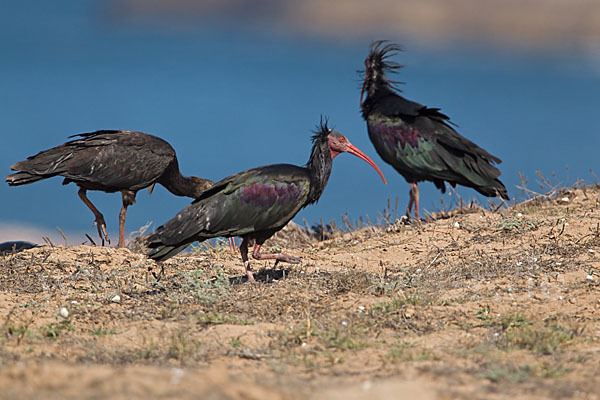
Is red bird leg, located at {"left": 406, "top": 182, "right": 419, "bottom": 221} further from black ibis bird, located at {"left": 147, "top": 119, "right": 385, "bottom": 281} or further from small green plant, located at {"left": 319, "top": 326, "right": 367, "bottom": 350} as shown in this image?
small green plant, located at {"left": 319, "top": 326, "right": 367, "bottom": 350}

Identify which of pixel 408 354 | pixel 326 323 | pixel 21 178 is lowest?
pixel 408 354

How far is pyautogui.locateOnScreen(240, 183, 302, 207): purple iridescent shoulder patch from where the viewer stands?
24.8ft

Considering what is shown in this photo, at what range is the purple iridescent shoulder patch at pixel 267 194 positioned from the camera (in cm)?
756

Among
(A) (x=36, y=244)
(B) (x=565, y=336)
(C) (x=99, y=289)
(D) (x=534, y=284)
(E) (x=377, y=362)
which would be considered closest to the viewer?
(E) (x=377, y=362)

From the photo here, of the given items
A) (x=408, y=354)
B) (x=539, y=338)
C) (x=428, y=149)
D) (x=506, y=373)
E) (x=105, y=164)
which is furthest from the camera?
(x=428, y=149)

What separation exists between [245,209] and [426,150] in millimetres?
4678

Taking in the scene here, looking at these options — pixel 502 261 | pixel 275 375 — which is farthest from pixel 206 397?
pixel 502 261

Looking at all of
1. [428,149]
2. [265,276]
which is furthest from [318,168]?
[428,149]

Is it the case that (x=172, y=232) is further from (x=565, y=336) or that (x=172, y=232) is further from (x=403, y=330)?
(x=565, y=336)

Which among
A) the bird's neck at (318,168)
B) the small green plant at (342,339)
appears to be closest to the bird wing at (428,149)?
the bird's neck at (318,168)

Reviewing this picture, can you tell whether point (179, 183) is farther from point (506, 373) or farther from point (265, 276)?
point (506, 373)

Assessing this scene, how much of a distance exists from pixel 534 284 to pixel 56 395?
504 centimetres

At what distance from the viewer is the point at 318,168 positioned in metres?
8.06

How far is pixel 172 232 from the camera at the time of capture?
7.34 metres
